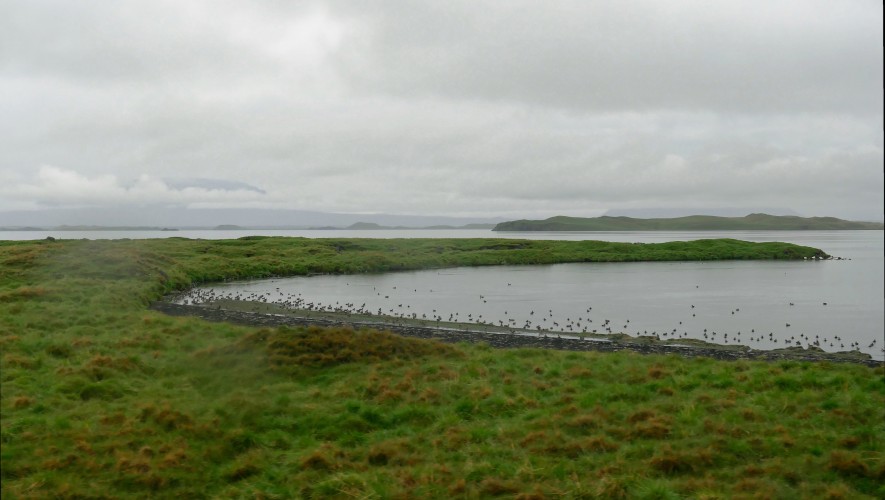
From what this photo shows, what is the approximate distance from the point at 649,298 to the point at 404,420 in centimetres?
4199

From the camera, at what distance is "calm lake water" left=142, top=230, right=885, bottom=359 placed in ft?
116

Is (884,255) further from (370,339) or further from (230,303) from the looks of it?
(230,303)

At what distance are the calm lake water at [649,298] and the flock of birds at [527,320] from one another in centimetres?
13

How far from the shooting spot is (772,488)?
1121cm

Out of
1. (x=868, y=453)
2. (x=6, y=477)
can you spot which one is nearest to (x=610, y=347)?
(x=868, y=453)

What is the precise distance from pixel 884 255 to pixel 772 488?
5.09 meters

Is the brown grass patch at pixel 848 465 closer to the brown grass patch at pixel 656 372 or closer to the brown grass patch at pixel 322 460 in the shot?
the brown grass patch at pixel 656 372

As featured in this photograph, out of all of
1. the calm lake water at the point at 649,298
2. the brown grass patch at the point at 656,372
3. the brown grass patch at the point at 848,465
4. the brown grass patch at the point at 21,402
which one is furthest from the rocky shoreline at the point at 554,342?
the brown grass patch at the point at 21,402

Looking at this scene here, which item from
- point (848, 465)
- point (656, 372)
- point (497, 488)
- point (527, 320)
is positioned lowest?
point (527, 320)

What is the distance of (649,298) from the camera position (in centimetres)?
5288

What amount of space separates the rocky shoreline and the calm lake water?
2.45 m

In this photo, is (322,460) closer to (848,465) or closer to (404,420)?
(404,420)

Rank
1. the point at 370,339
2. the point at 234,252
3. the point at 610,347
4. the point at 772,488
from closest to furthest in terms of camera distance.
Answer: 1. the point at 772,488
2. the point at 370,339
3. the point at 610,347
4. the point at 234,252

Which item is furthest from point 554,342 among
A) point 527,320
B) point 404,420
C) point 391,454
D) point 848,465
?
point 848,465
